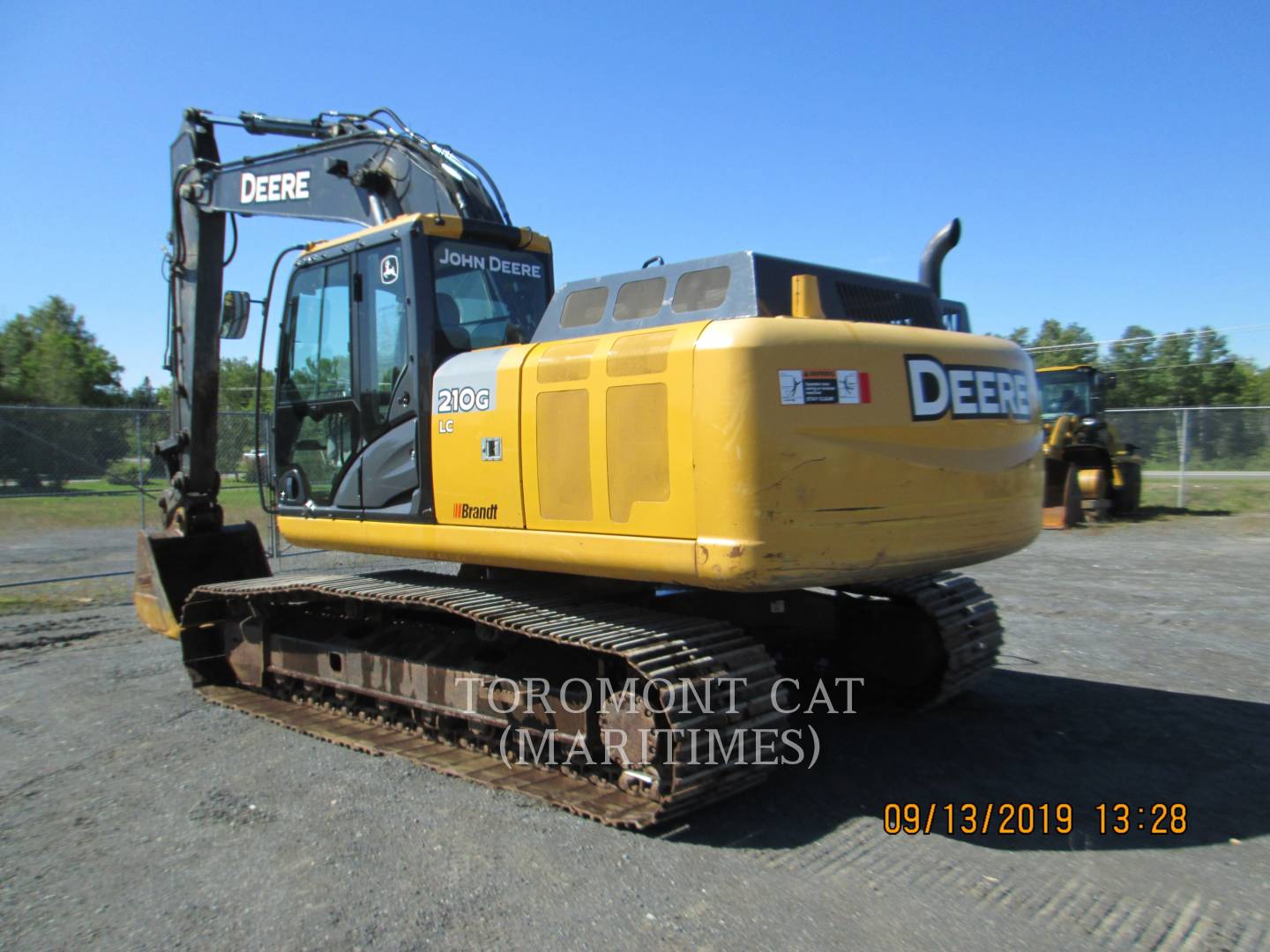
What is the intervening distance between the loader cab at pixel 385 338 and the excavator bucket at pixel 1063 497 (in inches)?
493

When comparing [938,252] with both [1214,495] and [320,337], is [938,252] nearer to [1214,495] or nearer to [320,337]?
[320,337]

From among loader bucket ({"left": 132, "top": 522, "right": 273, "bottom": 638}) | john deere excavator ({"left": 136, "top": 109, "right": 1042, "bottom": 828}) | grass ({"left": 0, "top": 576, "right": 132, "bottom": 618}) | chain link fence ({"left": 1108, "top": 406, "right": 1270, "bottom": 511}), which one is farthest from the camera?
chain link fence ({"left": 1108, "top": 406, "right": 1270, "bottom": 511})

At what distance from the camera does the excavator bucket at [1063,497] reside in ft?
51.0

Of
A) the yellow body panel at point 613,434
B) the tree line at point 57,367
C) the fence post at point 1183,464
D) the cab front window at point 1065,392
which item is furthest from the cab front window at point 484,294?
the tree line at point 57,367

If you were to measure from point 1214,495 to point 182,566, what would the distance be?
745 inches

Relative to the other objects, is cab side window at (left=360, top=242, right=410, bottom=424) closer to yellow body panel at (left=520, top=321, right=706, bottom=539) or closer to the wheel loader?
yellow body panel at (left=520, top=321, right=706, bottom=539)

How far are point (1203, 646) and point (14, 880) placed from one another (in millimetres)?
7527

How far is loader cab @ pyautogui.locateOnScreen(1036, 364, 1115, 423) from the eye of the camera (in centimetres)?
1702

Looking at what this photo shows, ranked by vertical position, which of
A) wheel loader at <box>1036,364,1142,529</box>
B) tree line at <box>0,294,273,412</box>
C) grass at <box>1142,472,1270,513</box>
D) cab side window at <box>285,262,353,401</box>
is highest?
tree line at <box>0,294,273,412</box>

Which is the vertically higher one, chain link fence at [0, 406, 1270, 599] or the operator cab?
the operator cab

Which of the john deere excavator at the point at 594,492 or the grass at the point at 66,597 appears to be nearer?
the john deere excavator at the point at 594,492

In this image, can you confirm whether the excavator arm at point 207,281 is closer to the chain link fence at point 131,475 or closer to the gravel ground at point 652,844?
the gravel ground at point 652,844

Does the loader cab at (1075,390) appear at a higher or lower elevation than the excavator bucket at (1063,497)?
higher

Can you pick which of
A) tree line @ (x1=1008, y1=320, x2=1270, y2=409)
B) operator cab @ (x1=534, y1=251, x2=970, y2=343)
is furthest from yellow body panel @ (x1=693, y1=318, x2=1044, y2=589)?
tree line @ (x1=1008, y1=320, x2=1270, y2=409)
